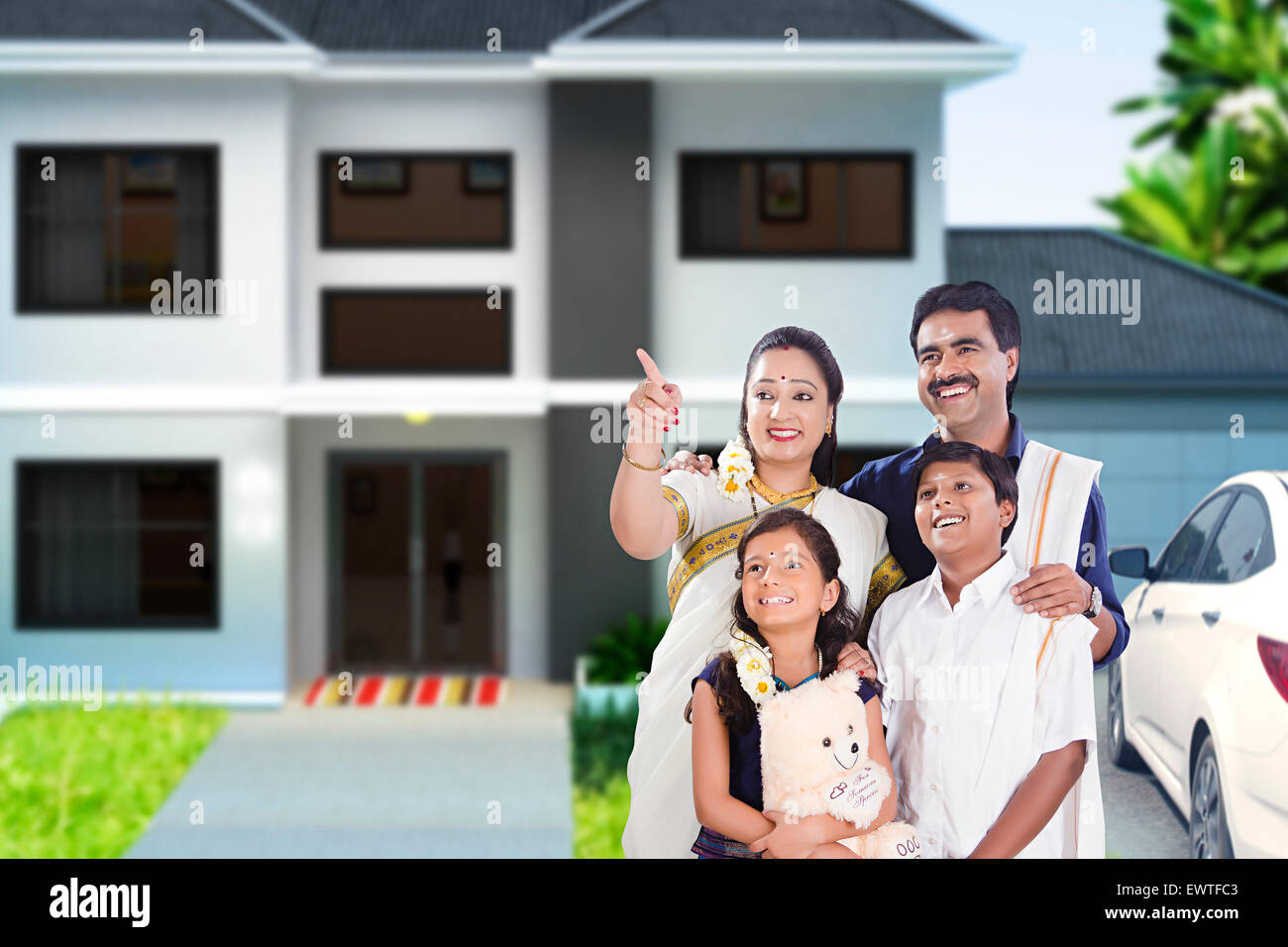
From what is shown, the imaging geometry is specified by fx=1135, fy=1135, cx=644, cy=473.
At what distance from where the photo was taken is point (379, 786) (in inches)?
300

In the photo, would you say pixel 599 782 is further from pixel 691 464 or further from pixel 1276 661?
pixel 691 464

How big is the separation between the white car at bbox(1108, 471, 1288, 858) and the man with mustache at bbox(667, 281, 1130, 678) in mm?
554

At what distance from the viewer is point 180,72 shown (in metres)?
8.92

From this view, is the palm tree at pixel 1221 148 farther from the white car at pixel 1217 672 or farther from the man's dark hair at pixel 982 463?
the man's dark hair at pixel 982 463

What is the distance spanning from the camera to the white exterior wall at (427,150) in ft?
31.2

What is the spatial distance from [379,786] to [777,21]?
6418mm

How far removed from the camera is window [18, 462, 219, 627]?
30.6 ft

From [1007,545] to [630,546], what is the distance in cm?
77

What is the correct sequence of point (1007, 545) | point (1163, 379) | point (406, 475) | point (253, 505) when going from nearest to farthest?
point (1007, 545)
point (1163, 379)
point (253, 505)
point (406, 475)

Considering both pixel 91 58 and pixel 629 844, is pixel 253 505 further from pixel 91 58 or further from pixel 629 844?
pixel 629 844

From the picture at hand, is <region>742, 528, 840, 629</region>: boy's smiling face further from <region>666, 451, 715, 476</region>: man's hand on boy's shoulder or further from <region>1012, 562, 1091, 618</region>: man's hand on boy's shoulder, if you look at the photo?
<region>1012, 562, 1091, 618</region>: man's hand on boy's shoulder

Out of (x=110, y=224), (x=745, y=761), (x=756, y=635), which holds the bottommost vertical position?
(x=745, y=761)

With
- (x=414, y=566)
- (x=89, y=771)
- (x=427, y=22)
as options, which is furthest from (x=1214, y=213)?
(x=89, y=771)
